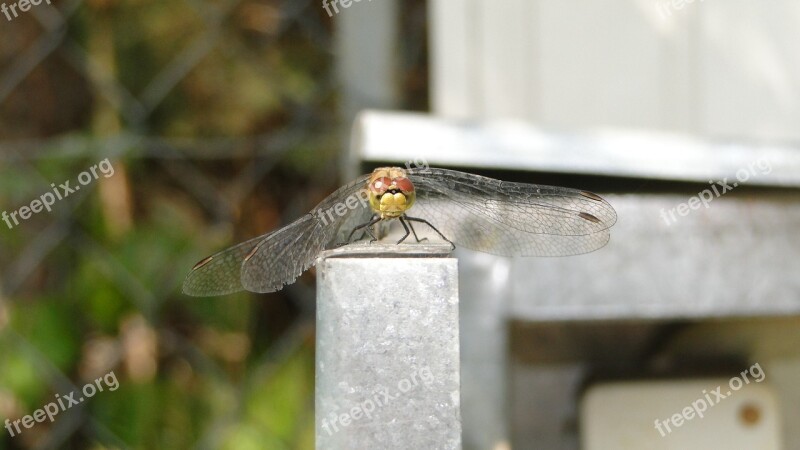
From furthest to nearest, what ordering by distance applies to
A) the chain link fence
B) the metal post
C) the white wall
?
the chain link fence < the white wall < the metal post

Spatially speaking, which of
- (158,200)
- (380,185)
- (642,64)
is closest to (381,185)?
(380,185)

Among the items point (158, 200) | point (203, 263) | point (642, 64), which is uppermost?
point (158, 200)

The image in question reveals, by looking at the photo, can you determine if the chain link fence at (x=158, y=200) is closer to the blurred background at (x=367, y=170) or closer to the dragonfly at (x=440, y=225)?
the blurred background at (x=367, y=170)

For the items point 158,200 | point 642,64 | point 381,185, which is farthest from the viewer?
point 158,200

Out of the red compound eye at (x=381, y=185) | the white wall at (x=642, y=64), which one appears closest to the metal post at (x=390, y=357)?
the red compound eye at (x=381, y=185)

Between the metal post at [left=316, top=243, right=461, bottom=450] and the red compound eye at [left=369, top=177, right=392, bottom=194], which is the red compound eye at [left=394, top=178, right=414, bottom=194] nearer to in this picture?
the red compound eye at [left=369, top=177, right=392, bottom=194]

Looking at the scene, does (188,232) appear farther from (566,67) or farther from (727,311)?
(727,311)

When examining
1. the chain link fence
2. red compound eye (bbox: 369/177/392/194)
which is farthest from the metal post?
the chain link fence

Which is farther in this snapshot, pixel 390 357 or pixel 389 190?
pixel 389 190

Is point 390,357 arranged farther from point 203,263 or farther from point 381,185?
point 203,263
